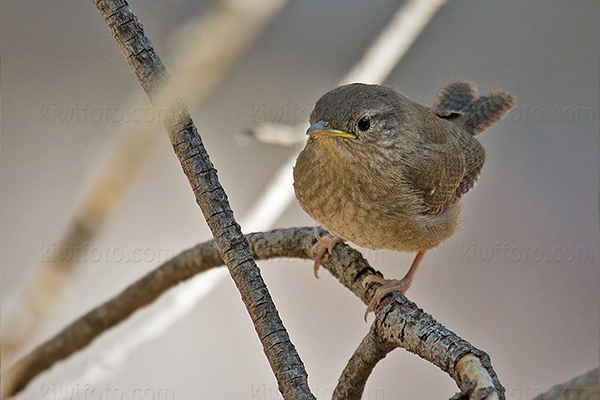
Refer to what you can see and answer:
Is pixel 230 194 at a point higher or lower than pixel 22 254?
lower

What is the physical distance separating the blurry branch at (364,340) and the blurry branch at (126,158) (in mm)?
432

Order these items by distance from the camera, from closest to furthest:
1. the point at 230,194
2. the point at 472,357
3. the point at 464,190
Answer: the point at 472,357 → the point at 464,190 → the point at 230,194

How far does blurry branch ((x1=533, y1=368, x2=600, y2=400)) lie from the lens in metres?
1.14

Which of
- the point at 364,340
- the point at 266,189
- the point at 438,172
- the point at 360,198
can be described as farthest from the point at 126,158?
the point at 364,340

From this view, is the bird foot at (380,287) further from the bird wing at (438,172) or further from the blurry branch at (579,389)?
the blurry branch at (579,389)

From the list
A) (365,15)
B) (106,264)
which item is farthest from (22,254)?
(365,15)

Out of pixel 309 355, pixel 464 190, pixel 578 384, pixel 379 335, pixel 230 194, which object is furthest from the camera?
pixel 230 194

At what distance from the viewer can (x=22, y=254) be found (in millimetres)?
4664

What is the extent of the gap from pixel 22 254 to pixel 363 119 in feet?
11.0

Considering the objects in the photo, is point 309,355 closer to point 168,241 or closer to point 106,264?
point 168,241

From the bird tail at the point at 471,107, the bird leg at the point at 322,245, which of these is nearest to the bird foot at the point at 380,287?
the bird leg at the point at 322,245

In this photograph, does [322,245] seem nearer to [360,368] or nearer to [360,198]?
[360,198]

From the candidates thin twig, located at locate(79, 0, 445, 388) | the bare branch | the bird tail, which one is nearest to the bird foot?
the bare branch

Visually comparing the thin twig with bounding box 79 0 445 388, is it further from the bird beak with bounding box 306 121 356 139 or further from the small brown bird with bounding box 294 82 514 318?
the bird beak with bounding box 306 121 356 139
